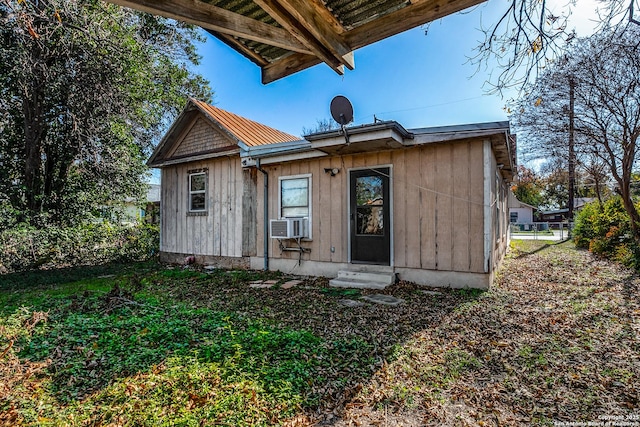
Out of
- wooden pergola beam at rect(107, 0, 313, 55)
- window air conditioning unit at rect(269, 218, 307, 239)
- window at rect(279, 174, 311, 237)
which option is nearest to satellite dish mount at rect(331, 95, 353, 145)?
window at rect(279, 174, 311, 237)

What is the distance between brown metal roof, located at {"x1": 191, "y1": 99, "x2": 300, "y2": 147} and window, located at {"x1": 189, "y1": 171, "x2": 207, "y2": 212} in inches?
60.6

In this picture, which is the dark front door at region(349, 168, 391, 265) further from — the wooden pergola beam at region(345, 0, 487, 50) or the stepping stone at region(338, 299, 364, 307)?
the wooden pergola beam at region(345, 0, 487, 50)

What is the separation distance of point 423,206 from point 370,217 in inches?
41.9

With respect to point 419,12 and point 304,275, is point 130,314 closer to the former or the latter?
point 304,275

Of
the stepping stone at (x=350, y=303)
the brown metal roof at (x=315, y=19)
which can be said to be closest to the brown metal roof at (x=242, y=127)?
the stepping stone at (x=350, y=303)

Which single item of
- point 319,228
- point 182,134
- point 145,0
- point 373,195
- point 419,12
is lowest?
point 319,228

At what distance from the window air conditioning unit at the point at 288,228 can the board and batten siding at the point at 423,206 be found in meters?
0.25

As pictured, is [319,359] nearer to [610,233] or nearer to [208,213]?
[208,213]

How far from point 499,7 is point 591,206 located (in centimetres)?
1410

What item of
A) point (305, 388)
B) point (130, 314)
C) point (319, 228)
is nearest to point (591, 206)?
point (319, 228)

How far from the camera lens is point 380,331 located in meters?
3.70

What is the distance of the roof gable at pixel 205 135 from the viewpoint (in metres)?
7.87

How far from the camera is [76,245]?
8617mm

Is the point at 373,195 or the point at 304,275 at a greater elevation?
the point at 373,195
